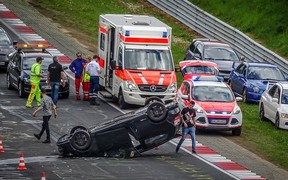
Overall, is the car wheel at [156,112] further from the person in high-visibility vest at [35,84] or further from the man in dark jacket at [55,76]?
the person in high-visibility vest at [35,84]

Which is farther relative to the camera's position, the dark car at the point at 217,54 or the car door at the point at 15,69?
the dark car at the point at 217,54

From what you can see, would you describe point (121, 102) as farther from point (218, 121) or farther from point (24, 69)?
point (218, 121)

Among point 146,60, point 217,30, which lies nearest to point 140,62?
point 146,60

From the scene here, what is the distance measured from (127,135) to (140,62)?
8.83 meters

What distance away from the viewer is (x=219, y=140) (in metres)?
34.2

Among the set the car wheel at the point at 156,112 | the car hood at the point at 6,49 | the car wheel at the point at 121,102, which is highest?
the car wheel at the point at 156,112

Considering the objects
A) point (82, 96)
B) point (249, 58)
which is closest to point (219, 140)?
point (82, 96)

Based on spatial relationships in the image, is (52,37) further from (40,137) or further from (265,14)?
(40,137)

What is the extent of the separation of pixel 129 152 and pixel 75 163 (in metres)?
1.77

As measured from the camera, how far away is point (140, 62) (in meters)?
38.4

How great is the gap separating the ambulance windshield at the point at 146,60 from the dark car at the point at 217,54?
8.72 metres

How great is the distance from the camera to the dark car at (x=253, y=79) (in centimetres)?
4194

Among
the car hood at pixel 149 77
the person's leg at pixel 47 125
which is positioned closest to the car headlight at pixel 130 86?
the car hood at pixel 149 77

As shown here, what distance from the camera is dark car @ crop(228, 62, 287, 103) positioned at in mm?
41938
